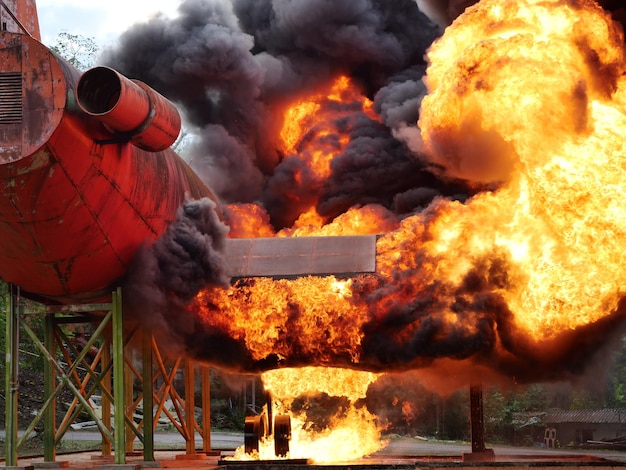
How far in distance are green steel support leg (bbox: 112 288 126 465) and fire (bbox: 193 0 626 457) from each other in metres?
1.78

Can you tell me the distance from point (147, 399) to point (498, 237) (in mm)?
7880

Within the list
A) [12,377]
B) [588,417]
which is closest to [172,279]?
[12,377]

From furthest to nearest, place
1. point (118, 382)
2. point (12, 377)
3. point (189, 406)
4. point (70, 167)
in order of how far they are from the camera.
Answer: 1. point (189, 406)
2. point (12, 377)
3. point (118, 382)
4. point (70, 167)

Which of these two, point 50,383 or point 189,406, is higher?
point 50,383

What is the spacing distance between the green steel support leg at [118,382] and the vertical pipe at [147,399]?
4.84 ft

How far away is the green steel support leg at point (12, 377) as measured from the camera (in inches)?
632

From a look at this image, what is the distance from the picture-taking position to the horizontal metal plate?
58.1 feet

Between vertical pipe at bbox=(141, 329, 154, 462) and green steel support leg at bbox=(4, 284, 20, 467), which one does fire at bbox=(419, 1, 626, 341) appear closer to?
vertical pipe at bbox=(141, 329, 154, 462)

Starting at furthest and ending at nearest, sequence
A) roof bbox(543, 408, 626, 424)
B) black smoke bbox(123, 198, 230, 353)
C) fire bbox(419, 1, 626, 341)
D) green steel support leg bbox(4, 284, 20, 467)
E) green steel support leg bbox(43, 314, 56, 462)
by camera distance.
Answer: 1. roof bbox(543, 408, 626, 424)
2. green steel support leg bbox(43, 314, 56, 462)
3. black smoke bbox(123, 198, 230, 353)
4. green steel support leg bbox(4, 284, 20, 467)
5. fire bbox(419, 1, 626, 341)

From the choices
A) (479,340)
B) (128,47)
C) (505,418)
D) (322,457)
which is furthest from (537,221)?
(505,418)

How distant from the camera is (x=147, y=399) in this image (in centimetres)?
1748

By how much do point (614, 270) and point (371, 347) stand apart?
4741 mm

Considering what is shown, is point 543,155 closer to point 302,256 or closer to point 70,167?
point 302,256

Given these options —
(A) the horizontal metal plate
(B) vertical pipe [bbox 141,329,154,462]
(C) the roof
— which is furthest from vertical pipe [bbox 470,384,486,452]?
(C) the roof
